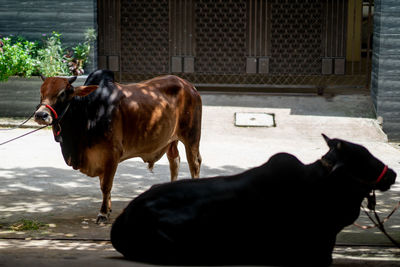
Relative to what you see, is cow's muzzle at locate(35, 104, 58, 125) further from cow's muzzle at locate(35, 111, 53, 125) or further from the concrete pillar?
the concrete pillar

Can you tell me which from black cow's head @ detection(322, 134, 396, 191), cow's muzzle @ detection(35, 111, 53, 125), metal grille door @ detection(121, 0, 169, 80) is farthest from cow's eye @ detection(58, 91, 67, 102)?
metal grille door @ detection(121, 0, 169, 80)

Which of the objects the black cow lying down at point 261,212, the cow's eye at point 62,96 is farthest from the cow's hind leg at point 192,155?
the black cow lying down at point 261,212

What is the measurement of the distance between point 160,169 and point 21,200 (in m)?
2.68

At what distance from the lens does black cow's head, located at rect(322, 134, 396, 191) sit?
5344 millimetres

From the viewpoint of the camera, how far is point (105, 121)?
8336 millimetres

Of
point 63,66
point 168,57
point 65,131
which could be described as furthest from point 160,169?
point 168,57

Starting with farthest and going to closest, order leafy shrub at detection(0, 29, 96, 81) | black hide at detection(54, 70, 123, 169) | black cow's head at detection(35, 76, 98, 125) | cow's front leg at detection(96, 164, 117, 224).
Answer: leafy shrub at detection(0, 29, 96, 81) → cow's front leg at detection(96, 164, 117, 224) → black hide at detection(54, 70, 123, 169) → black cow's head at detection(35, 76, 98, 125)

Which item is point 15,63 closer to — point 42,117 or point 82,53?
point 82,53

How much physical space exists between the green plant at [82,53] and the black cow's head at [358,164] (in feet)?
38.8

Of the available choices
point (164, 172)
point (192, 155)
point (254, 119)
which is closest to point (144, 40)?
point (254, 119)

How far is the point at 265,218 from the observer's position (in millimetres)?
5340

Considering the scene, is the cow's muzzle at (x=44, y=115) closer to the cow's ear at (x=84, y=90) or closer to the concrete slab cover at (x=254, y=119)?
the cow's ear at (x=84, y=90)

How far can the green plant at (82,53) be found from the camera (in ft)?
54.4

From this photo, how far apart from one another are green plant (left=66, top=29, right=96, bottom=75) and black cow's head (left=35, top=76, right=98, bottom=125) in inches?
334
